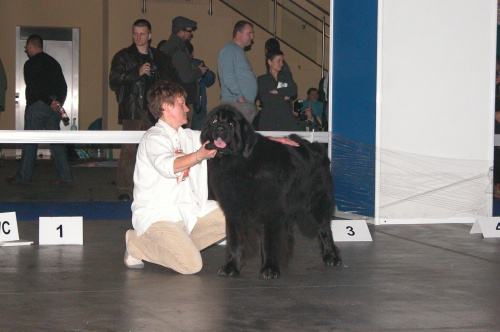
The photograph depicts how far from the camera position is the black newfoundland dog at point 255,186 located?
3.83 metres

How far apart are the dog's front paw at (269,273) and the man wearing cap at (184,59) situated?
3.36 meters

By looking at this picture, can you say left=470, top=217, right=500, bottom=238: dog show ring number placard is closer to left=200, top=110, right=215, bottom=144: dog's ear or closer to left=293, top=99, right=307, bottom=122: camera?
left=200, top=110, right=215, bottom=144: dog's ear

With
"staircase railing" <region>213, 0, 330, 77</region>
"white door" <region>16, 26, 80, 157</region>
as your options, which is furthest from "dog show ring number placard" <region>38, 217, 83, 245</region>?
"white door" <region>16, 26, 80, 157</region>

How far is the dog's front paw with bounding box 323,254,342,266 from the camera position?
14.7ft

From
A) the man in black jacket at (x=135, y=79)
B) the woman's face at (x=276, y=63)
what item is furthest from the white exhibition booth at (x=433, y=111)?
the man in black jacket at (x=135, y=79)

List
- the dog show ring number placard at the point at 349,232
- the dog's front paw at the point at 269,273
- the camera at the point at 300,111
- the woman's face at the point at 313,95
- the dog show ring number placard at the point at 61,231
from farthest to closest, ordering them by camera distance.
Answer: the woman's face at the point at 313,95 → the camera at the point at 300,111 → the dog show ring number placard at the point at 349,232 → the dog show ring number placard at the point at 61,231 → the dog's front paw at the point at 269,273

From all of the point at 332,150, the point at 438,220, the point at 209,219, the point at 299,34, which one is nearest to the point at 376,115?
the point at 332,150

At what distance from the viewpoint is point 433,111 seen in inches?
252

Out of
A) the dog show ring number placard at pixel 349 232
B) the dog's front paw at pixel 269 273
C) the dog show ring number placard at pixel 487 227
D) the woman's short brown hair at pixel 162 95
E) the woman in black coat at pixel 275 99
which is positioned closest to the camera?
the dog's front paw at pixel 269 273

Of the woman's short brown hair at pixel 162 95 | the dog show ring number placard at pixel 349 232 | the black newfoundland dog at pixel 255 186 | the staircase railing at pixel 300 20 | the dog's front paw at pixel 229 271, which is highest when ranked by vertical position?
the staircase railing at pixel 300 20

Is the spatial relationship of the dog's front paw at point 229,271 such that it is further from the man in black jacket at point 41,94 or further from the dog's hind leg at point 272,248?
the man in black jacket at point 41,94

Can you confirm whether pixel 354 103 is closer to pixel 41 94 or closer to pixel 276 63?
pixel 276 63

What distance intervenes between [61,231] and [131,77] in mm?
2313

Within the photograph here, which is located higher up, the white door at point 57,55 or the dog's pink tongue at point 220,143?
the white door at point 57,55
